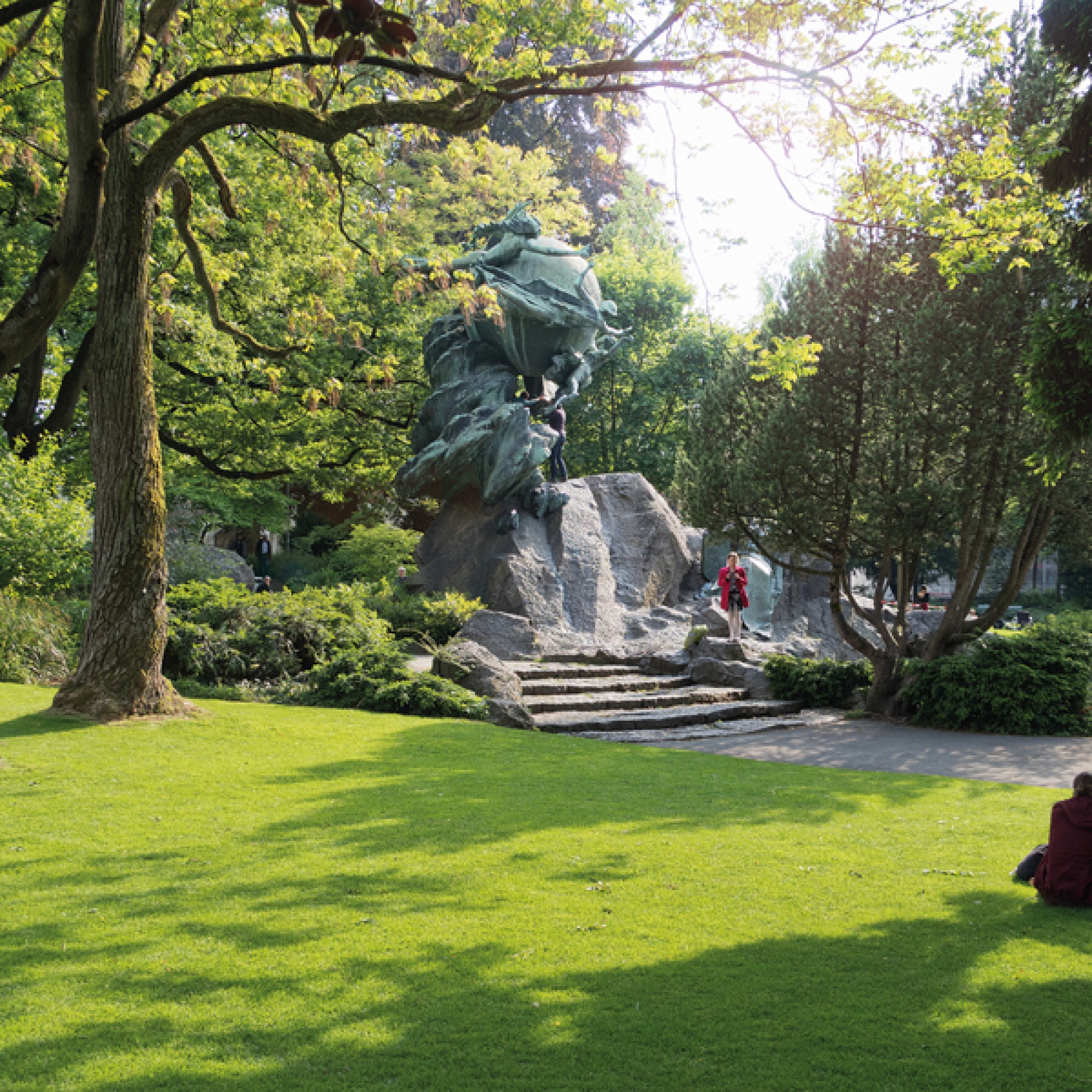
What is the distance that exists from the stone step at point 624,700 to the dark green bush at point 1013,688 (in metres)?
3.02

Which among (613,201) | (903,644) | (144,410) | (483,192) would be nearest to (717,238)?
(483,192)

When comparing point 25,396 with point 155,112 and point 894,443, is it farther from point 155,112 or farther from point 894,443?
point 894,443

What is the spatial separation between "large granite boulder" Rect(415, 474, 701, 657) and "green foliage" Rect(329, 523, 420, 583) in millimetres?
8927

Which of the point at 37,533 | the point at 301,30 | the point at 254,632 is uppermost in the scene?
the point at 301,30

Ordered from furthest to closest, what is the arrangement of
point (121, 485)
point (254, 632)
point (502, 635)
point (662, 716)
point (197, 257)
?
point (502, 635) → point (254, 632) → point (662, 716) → point (197, 257) → point (121, 485)

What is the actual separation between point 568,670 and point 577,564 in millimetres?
3584

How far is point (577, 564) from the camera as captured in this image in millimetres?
19234

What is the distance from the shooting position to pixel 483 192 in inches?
439

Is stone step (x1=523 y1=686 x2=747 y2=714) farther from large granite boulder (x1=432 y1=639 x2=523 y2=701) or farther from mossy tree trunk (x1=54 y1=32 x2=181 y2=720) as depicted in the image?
mossy tree trunk (x1=54 y1=32 x2=181 y2=720)

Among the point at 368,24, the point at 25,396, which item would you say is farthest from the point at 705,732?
the point at 25,396

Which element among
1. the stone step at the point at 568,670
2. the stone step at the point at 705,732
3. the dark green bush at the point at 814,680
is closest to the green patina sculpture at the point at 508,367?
the stone step at the point at 568,670

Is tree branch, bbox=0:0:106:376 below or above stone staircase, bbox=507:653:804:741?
above

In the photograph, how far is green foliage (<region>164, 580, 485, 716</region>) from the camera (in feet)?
43.2

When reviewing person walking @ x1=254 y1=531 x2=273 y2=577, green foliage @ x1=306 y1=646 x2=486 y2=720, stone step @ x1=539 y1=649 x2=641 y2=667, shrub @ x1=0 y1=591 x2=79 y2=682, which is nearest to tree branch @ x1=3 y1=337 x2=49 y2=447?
shrub @ x1=0 y1=591 x2=79 y2=682
